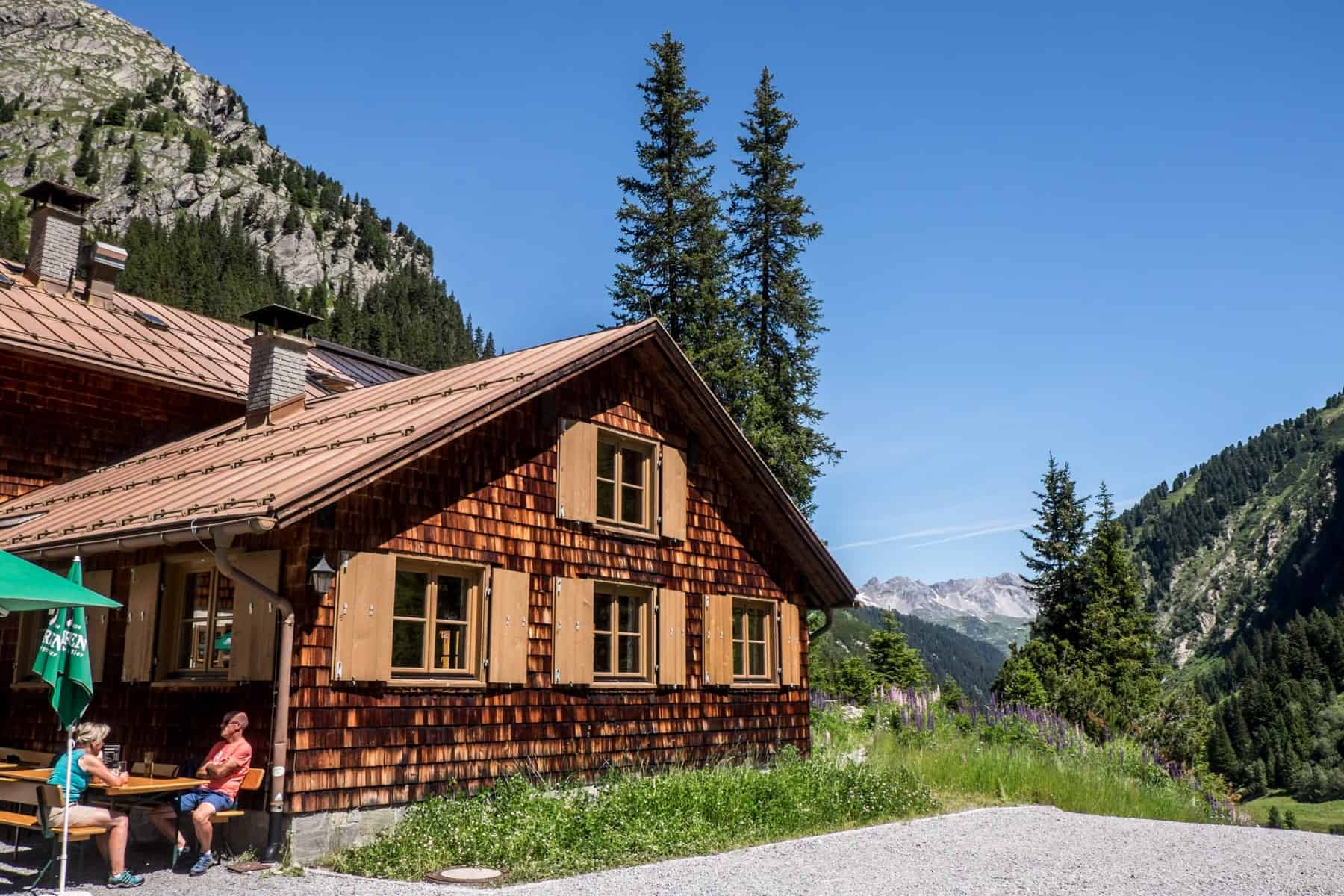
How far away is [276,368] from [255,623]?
547 cm

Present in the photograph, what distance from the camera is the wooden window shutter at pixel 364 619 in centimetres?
1016

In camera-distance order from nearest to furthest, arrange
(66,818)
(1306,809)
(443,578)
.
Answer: (66,818)
(443,578)
(1306,809)

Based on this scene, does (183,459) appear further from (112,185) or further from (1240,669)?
(1240,669)

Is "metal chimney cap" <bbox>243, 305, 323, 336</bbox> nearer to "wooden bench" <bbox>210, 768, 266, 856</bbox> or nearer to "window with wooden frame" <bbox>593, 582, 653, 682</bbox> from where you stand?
"window with wooden frame" <bbox>593, 582, 653, 682</bbox>

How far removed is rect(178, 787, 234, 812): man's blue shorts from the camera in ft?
30.3

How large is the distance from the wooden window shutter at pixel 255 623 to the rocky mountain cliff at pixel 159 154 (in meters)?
129

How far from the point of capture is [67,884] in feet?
27.3

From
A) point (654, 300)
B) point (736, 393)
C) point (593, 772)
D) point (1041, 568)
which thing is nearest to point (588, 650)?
point (593, 772)

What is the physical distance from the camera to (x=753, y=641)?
51.3 feet

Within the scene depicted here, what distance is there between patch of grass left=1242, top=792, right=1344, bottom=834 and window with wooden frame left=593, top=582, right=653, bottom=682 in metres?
96.1

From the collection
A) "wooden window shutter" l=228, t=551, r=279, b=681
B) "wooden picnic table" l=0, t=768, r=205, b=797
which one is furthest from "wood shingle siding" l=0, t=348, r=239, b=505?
"wooden window shutter" l=228, t=551, r=279, b=681

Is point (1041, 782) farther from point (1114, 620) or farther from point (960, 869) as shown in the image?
point (1114, 620)

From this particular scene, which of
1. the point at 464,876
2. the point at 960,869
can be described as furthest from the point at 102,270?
the point at 960,869

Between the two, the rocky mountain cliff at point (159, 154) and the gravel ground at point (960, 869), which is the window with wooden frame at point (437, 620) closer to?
the gravel ground at point (960, 869)
